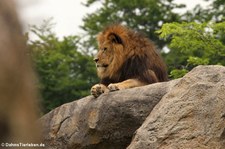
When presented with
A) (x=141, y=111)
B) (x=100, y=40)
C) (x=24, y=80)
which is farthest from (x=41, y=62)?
(x=24, y=80)

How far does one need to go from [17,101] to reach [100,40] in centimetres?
752

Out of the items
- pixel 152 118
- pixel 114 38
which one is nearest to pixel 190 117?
pixel 152 118

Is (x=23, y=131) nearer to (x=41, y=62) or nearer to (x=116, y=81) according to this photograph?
(x=116, y=81)

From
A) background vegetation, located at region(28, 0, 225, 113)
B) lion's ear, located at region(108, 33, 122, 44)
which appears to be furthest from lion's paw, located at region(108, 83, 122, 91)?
background vegetation, located at region(28, 0, 225, 113)

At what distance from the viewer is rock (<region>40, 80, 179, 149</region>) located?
789 cm

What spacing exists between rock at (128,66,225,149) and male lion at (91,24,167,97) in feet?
4.21

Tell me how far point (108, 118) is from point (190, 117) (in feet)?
4.94

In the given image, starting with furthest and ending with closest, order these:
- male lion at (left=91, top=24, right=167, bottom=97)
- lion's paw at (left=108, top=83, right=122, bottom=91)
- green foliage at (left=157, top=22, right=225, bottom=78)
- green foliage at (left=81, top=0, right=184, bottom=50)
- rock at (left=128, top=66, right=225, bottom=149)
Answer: green foliage at (left=81, top=0, right=184, bottom=50) → green foliage at (left=157, top=22, right=225, bottom=78) → male lion at (left=91, top=24, right=167, bottom=97) → lion's paw at (left=108, top=83, right=122, bottom=91) → rock at (left=128, top=66, right=225, bottom=149)

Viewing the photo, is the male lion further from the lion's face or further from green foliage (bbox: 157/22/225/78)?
green foliage (bbox: 157/22/225/78)

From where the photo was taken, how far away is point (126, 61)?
884 centimetres

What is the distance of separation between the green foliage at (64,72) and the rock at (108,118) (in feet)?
37.4

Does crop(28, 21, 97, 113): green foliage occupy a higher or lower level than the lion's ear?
lower

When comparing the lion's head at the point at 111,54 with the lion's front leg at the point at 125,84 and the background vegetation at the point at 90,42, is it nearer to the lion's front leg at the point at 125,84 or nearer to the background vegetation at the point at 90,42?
the lion's front leg at the point at 125,84

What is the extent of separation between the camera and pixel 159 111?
7.19m
